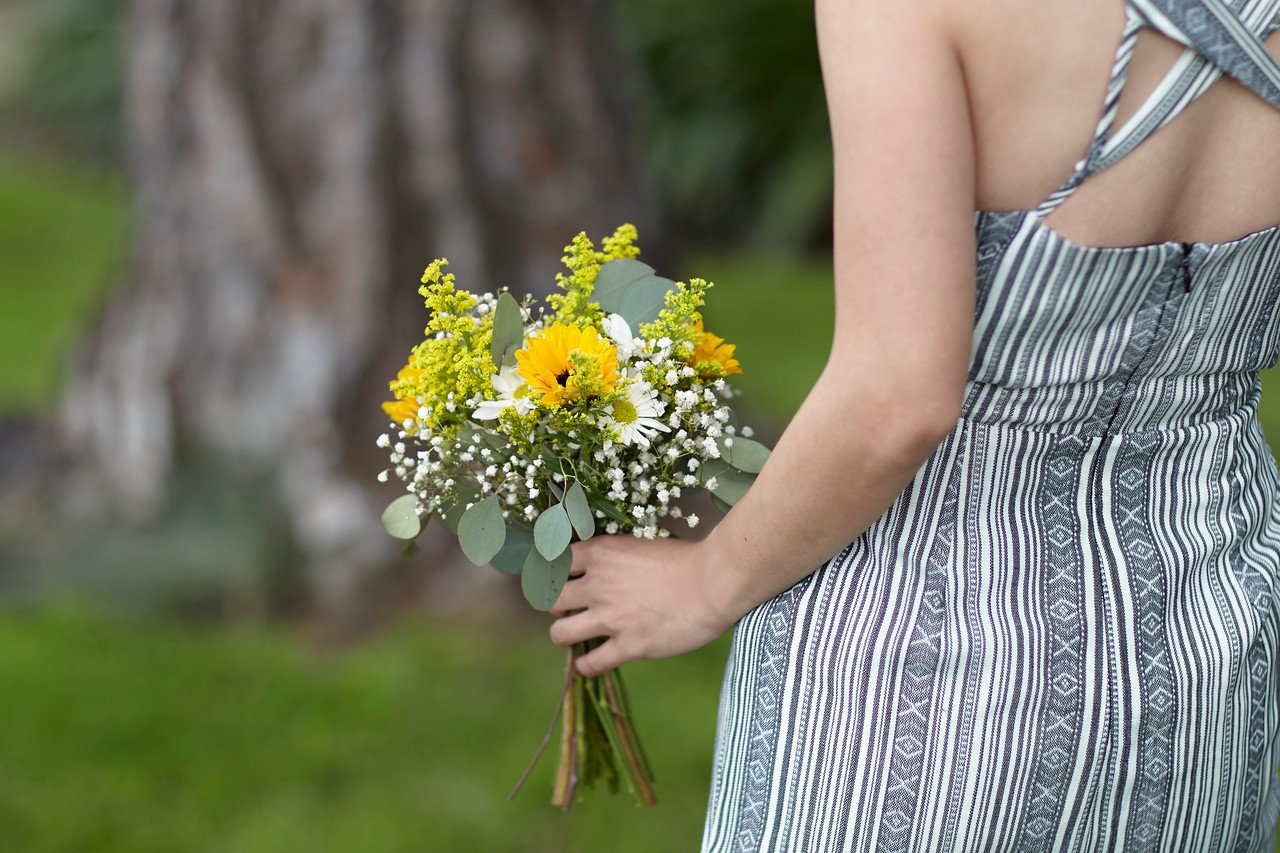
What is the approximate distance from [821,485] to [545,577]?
43 cm

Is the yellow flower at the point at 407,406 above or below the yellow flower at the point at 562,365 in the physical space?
above

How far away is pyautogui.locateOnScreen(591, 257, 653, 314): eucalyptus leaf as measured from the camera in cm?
172

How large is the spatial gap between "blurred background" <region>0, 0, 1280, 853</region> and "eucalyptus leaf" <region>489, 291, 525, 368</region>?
1927 millimetres

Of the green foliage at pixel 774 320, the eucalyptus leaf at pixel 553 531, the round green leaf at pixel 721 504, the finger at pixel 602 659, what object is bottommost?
the finger at pixel 602 659

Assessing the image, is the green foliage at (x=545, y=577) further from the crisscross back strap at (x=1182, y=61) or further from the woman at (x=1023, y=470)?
the crisscross back strap at (x=1182, y=61)

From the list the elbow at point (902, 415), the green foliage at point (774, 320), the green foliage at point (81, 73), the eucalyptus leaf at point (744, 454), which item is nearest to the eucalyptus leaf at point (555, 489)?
the eucalyptus leaf at point (744, 454)

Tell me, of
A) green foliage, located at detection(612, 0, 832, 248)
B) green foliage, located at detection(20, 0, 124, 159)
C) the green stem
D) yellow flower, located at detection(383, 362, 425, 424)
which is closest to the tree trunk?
the green stem

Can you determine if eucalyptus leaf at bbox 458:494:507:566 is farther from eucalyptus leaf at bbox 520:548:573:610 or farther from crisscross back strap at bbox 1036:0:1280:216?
crisscross back strap at bbox 1036:0:1280:216

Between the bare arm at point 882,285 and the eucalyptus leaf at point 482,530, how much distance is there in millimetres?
342

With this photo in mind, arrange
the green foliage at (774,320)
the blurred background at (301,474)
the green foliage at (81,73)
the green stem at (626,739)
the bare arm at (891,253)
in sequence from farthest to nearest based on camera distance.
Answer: the green foliage at (81,73) → the green foliage at (774,320) → the blurred background at (301,474) → the green stem at (626,739) → the bare arm at (891,253)

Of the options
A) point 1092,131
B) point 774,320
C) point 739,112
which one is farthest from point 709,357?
point 739,112

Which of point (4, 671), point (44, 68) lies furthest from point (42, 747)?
point (44, 68)

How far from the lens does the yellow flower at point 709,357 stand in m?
1.67

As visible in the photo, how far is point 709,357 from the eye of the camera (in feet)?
5.55
